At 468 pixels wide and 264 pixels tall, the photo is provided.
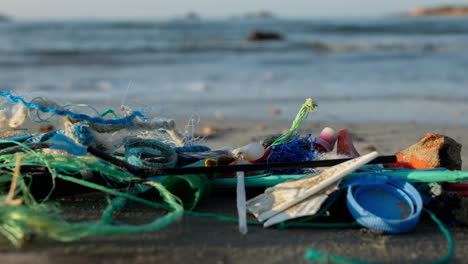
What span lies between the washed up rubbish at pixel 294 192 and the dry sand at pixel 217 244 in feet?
0.33

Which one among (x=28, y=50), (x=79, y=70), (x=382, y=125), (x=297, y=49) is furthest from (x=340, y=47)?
(x=382, y=125)

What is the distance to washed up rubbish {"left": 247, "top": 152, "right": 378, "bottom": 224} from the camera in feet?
7.51

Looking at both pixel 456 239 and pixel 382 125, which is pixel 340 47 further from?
pixel 456 239

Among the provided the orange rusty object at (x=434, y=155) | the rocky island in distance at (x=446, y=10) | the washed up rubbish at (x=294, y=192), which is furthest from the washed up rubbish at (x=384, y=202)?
the rocky island in distance at (x=446, y=10)

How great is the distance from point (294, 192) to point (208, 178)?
545mm

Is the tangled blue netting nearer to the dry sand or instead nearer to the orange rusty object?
the dry sand

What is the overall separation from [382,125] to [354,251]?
3.64m

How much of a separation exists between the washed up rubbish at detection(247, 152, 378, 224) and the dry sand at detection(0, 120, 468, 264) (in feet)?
0.33

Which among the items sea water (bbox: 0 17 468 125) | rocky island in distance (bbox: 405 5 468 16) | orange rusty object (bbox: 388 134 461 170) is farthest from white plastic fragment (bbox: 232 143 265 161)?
rocky island in distance (bbox: 405 5 468 16)

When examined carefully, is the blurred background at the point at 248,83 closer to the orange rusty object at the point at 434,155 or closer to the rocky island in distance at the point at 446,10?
the orange rusty object at the point at 434,155

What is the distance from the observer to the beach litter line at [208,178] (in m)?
2.27

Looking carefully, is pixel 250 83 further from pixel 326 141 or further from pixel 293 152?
pixel 293 152

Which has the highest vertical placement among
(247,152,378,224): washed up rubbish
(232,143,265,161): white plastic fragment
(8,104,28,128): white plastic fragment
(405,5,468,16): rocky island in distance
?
(405,5,468,16): rocky island in distance

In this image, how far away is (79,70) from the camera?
12008 millimetres
